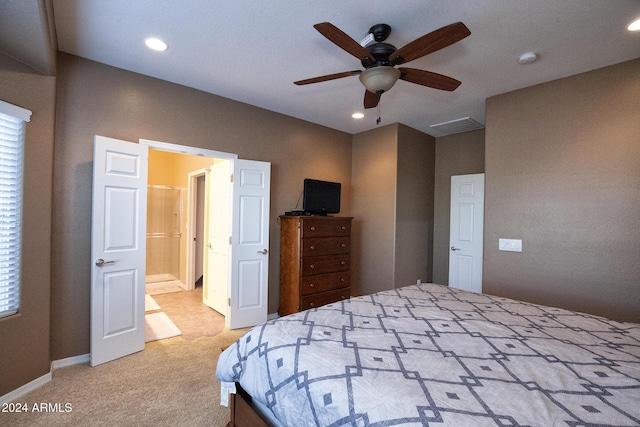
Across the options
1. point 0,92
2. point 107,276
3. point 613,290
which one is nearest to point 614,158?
point 613,290

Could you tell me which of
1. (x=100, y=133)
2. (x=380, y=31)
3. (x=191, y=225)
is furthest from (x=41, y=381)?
(x=380, y=31)

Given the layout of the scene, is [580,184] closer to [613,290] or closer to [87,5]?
[613,290]

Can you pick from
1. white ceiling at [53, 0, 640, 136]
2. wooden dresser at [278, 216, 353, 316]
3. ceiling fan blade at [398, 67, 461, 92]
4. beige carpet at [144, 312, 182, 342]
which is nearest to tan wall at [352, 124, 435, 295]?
wooden dresser at [278, 216, 353, 316]

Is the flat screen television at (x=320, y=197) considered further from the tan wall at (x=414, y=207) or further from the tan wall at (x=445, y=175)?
the tan wall at (x=445, y=175)

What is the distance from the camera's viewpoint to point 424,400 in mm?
907

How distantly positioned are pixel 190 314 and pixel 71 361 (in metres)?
1.41

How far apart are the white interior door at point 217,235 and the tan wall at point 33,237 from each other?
5.39 ft

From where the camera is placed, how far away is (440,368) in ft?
3.65

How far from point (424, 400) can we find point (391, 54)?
194 cm

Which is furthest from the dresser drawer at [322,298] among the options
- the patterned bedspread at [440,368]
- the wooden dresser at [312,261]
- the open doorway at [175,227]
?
the open doorway at [175,227]

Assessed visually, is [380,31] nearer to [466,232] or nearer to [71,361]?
[466,232]

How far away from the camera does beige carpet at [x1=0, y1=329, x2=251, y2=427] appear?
1.80 m

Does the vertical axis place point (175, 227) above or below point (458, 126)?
below

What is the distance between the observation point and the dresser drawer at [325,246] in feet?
11.2
